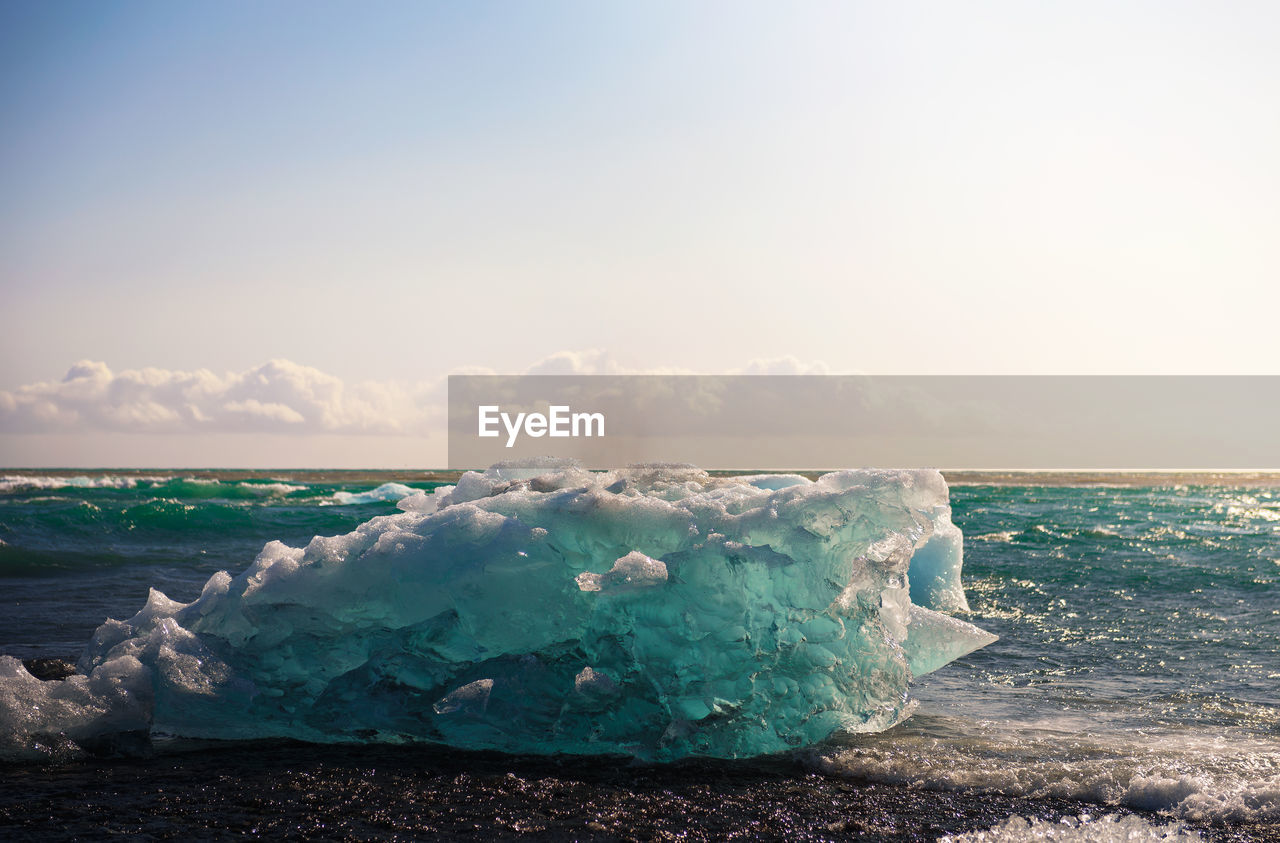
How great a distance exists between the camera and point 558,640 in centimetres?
477

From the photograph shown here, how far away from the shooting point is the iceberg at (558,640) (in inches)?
183

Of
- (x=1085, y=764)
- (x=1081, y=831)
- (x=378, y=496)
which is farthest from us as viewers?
(x=378, y=496)

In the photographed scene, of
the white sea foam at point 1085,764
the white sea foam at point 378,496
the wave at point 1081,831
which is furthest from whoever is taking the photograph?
the white sea foam at point 378,496

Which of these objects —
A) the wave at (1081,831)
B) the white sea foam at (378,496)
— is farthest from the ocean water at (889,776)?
the white sea foam at (378,496)

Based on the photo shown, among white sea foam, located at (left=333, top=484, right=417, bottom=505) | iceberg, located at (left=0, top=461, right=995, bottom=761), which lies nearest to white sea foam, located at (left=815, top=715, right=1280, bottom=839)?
iceberg, located at (left=0, top=461, right=995, bottom=761)

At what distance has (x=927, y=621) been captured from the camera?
5668 mm

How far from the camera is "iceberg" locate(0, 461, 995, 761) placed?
4.66 m

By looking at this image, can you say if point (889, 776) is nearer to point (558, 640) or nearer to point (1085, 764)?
point (1085, 764)

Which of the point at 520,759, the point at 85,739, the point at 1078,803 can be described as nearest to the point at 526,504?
the point at 520,759

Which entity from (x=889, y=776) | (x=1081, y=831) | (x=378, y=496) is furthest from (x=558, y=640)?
(x=378, y=496)

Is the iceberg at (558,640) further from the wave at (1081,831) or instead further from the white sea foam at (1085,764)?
the wave at (1081,831)

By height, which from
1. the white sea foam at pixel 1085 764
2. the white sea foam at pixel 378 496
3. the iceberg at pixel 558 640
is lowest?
the white sea foam at pixel 378 496

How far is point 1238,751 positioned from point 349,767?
4855 millimetres

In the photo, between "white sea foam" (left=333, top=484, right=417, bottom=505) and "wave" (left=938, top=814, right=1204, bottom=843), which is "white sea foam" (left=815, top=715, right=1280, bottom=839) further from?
"white sea foam" (left=333, top=484, right=417, bottom=505)
